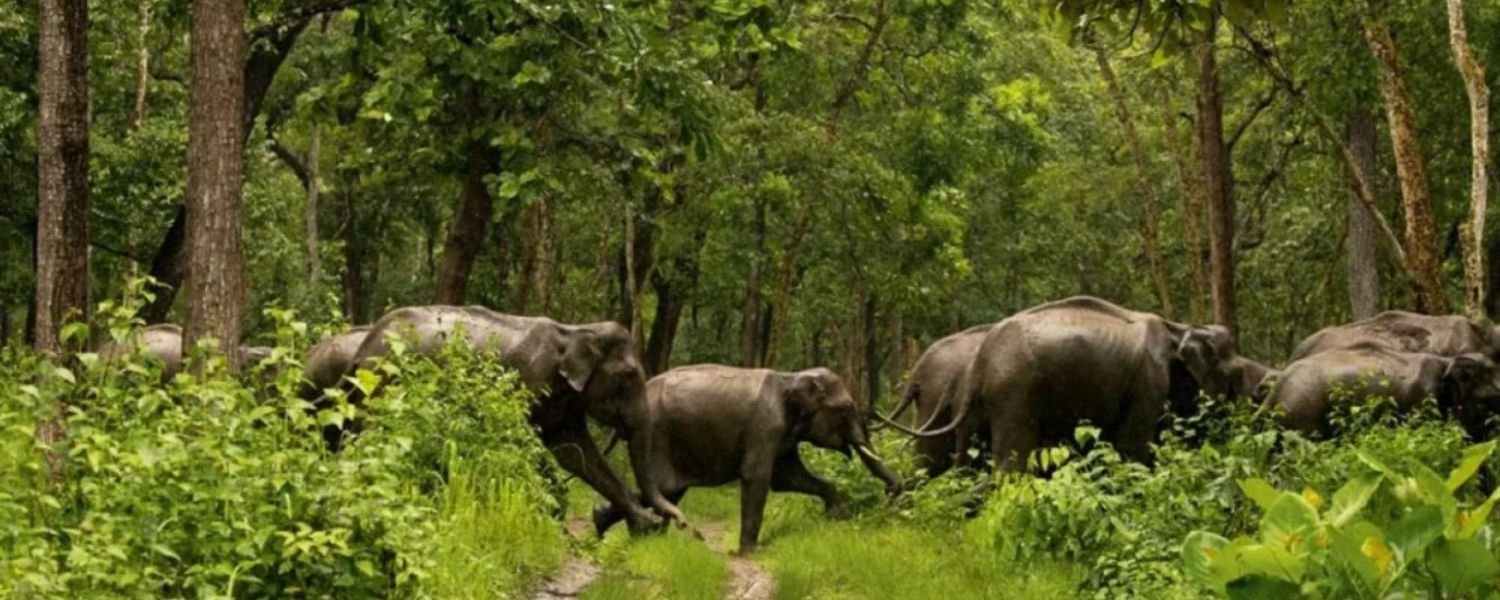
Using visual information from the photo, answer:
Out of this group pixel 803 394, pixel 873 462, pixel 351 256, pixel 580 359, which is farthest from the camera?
pixel 351 256

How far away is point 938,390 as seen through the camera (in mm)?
16750

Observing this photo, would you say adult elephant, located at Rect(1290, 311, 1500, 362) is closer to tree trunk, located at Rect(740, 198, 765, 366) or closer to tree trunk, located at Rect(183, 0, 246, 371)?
tree trunk, located at Rect(740, 198, 765, 366)

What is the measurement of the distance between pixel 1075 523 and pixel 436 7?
4.45 metres

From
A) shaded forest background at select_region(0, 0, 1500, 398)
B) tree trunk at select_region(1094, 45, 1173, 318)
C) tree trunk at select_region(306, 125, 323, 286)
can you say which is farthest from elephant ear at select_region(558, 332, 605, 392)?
tree trunk at select_region(306, 125, 323, 286)

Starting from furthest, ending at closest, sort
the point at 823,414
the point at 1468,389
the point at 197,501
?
1. the point at 823,414
2. the point at 1468,389
3. the point at 197,501

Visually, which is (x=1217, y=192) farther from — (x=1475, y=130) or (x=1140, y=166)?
(x=1140, y=166)

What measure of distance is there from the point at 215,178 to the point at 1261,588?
6628 millimetres

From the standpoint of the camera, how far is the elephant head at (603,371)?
13.0 m

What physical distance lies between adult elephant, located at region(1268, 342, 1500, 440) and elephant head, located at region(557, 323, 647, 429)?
199 inches

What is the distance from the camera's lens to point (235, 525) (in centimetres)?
570

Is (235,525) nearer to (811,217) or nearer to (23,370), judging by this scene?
(23,370)

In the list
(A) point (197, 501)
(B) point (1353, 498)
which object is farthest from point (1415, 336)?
(B) point (1353, 498)

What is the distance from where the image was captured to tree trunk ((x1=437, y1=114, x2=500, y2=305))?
16812 millimetres

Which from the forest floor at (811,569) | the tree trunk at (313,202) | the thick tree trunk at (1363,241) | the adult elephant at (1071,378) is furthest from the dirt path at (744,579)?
the tree trunk at (313,202)
